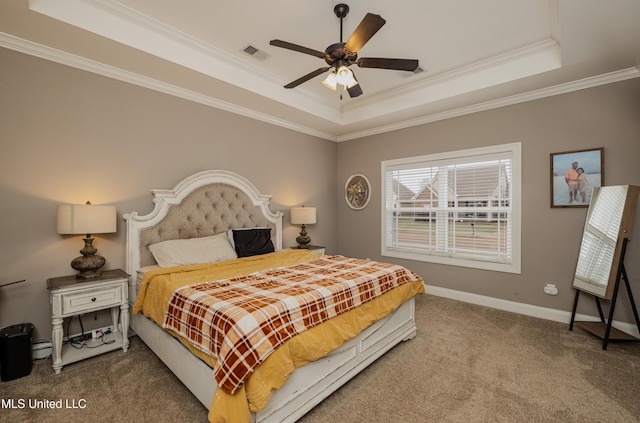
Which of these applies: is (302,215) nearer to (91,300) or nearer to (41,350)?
(91,300)

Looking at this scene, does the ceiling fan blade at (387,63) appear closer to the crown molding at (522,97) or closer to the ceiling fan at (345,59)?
the ceiling fan at (345,59)

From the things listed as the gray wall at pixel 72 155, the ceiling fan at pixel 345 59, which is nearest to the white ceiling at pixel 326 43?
the gray wall at pixel 72 155

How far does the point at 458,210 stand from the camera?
4.03 m

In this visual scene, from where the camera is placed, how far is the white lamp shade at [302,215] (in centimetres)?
430

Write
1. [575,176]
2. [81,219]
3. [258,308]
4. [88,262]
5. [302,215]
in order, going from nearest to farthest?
[258,308], [81,219], [88,262], [575,176], [302,215]

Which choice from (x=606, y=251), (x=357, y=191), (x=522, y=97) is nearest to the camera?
(x=606, y=251)

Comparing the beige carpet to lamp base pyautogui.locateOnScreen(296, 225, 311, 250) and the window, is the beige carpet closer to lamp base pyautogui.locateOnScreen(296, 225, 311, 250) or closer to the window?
the window

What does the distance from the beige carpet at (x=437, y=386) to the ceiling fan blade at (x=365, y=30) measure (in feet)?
8.13

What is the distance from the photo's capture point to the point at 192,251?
3020mm

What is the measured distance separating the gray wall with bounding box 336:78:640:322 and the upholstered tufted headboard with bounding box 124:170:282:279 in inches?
100

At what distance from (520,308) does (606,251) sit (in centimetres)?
110

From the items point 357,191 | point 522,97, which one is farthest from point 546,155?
point 357,191

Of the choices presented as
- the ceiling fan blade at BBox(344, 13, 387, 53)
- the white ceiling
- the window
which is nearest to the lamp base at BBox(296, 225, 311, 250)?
the window

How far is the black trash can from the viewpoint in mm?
2133
